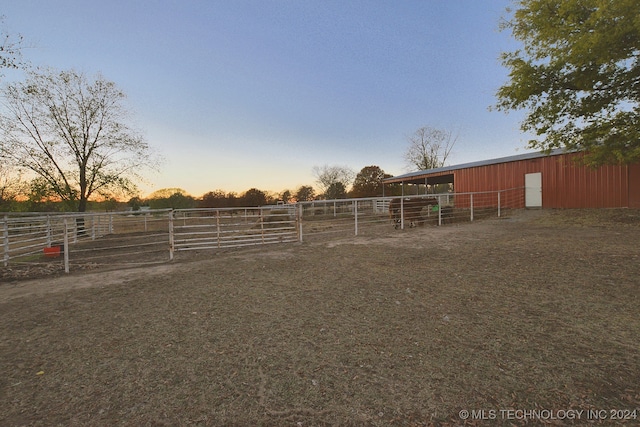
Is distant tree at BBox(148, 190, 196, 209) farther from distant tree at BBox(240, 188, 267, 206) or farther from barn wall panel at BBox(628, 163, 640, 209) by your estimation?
barn wall panel at BBox(628, 163, 640, 209)

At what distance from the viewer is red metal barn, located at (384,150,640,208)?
11.2 m

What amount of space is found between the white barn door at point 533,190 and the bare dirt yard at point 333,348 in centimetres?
1071

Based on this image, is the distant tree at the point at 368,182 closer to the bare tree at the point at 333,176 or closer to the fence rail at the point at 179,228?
the bare tree at the point at 333,176

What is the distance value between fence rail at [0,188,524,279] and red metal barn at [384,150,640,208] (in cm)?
30

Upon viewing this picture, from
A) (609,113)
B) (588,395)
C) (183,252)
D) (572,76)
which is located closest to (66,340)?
(588,395)

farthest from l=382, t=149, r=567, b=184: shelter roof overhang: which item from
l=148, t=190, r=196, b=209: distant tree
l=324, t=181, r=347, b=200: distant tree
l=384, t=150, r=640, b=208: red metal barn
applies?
l=148, t=190, r=196, b=209: distant tree

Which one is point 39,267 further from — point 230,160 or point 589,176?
point 589,176

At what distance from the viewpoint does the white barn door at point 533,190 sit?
45.0 feet

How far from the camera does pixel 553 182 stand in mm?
13211

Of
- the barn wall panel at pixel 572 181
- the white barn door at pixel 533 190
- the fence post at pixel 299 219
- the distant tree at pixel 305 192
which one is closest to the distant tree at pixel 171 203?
the distant tree at pixel 305 192

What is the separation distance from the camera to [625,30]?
7.18 m

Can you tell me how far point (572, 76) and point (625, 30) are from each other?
232 cm

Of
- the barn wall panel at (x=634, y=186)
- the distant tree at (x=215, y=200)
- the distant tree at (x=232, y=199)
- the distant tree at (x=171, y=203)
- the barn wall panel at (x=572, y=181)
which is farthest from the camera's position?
the distant tree at (x=232, y=199)

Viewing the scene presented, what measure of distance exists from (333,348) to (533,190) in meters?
16.0
